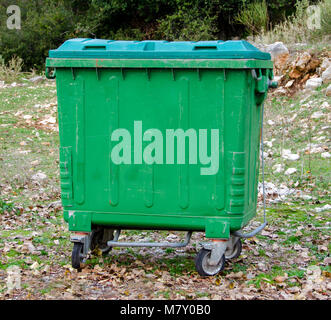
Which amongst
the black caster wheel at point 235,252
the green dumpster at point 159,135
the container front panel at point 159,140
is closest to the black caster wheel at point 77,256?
the green dumpster at point 159,135

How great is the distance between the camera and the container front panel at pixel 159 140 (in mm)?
4020

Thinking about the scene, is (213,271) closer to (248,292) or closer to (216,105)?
(248,292)

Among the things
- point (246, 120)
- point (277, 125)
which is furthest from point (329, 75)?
point (246, 120)

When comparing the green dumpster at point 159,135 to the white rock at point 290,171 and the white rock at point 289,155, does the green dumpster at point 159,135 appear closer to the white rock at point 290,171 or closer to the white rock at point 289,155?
the white rock at point 290,171

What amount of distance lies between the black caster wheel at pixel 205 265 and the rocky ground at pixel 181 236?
0.17 feet

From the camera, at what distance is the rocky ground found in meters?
3.95

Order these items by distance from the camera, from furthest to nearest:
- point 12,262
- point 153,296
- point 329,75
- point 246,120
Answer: point 329,75
point 12,262
point 246,120
point 153,296

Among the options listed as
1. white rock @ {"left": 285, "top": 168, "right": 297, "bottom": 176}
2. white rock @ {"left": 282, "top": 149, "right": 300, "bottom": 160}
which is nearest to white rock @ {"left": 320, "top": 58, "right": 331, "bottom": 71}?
white rock @ {"left": 282, "top": 149, "right": 300, "bottom": 160}

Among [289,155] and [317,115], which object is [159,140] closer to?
[289,155]

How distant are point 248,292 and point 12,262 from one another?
1.81 metres

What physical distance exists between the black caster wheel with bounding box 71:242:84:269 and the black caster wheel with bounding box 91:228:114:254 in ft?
1.03

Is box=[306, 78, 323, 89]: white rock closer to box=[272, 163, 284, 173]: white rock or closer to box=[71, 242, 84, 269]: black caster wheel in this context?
box=[272, 163, 284, 173]: white rock

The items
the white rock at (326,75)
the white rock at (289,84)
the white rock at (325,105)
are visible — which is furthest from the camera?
the white rock at (289,84)

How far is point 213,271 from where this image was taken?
423cm
